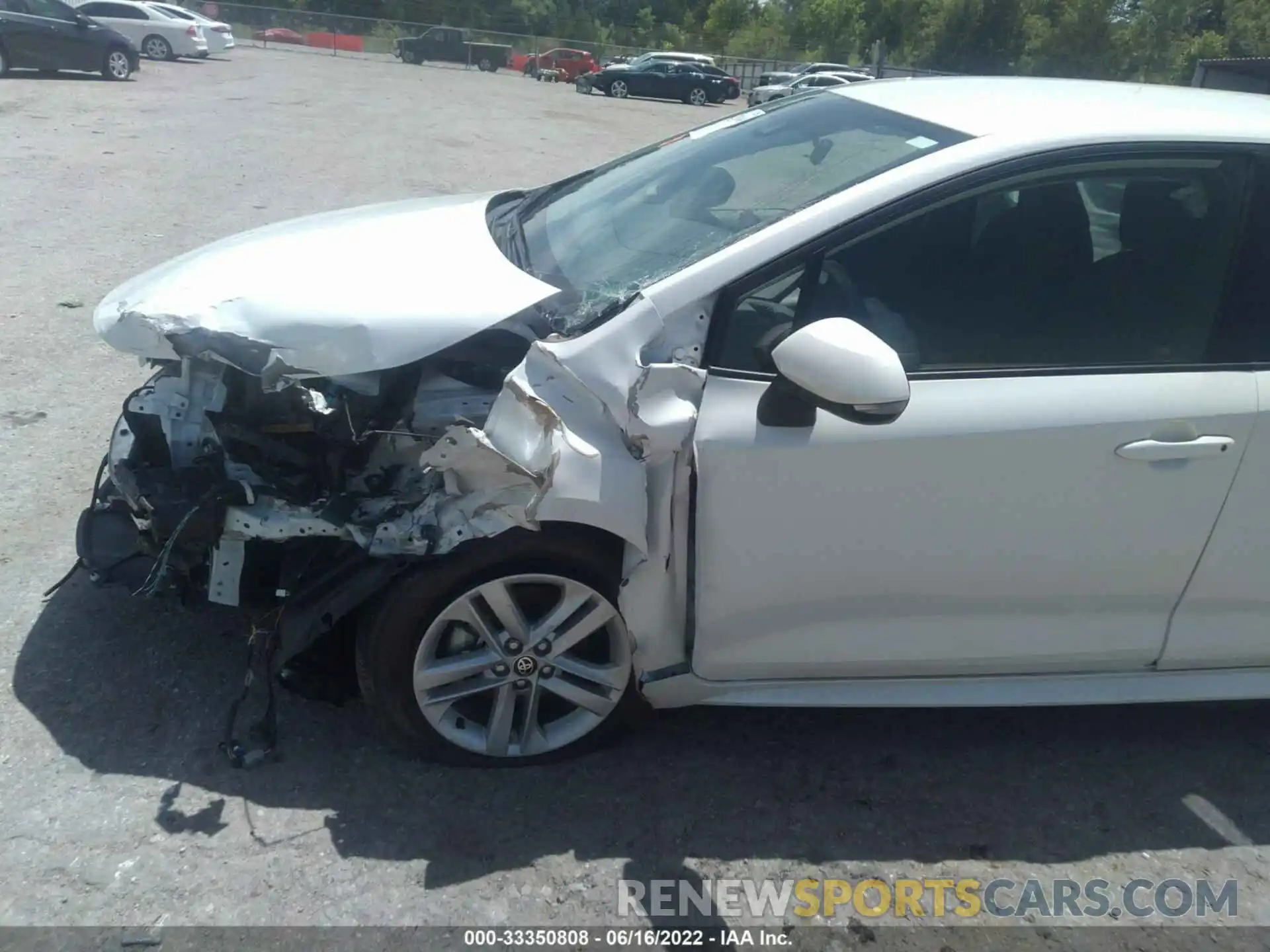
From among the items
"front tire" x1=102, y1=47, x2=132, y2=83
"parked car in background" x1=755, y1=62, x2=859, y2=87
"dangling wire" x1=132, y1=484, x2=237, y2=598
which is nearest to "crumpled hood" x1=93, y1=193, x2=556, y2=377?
"dangling wire" x1=132, y1=484, x2=237, y2=598

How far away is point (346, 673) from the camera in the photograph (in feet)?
9.51

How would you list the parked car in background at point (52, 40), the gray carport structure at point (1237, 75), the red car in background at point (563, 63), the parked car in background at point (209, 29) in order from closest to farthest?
1. the gray carport structure at point (1237, 75)
2. the parked car in background at point (52, 40)
3. the parked car in background at point (209, 29)
4. the red car in background at point (563, 63)

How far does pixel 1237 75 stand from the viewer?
428 inches

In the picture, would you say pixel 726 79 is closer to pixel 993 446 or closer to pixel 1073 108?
pixel 1073 108

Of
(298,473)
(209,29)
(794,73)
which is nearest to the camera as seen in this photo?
Answer: (298,473)

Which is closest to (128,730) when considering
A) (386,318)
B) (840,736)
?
(386,318)

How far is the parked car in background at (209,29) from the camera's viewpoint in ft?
97.7

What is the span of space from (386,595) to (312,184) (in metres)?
8.79

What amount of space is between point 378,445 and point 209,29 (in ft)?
109

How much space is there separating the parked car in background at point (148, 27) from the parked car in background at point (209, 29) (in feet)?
2.45

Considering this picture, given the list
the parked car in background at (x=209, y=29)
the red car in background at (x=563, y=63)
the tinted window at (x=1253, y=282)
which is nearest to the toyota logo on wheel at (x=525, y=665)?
the tinted window at (x=1253, y=282)

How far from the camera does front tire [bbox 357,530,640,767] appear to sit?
2.65 m

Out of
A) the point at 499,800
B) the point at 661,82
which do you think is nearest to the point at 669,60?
the point at 661,82

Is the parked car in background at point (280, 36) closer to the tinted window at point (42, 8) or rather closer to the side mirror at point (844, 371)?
the tinted window at point (42, 8)
